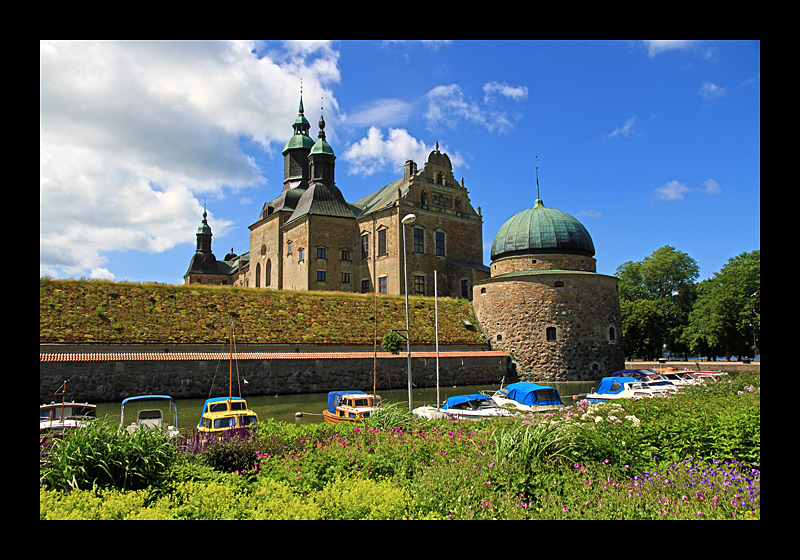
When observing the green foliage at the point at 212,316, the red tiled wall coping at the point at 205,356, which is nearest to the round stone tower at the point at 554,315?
the green foliage at the point at 212,316

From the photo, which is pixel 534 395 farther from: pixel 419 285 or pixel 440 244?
pixel 440 244

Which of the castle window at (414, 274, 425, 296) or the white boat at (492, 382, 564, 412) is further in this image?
the castle window at (414, 274, 425, 296)

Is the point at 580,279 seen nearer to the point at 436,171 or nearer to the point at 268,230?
the point at 436,171

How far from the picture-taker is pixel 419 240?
5391cm

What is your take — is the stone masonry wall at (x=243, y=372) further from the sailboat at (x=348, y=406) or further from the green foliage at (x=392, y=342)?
the sailboat at (x=348, y=406)

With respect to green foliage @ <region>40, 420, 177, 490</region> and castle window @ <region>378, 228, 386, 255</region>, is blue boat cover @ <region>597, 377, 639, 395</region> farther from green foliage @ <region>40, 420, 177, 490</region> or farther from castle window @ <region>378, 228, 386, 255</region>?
castle window @ <region>378, 228, 386, 255</region>

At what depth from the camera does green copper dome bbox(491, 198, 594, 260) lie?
44.6 metres

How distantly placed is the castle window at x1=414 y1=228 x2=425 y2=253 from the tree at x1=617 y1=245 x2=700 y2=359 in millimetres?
25097

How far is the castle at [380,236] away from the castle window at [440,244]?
0.10 m

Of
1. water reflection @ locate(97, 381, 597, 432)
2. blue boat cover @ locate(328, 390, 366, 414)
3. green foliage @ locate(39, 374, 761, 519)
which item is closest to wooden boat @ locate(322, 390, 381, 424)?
blue boat cover @ locate(328, 390, 366, 414)

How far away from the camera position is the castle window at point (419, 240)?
5362cm

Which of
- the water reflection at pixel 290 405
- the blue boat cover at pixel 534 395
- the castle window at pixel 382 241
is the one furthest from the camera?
the castle window at pixel 382 241
